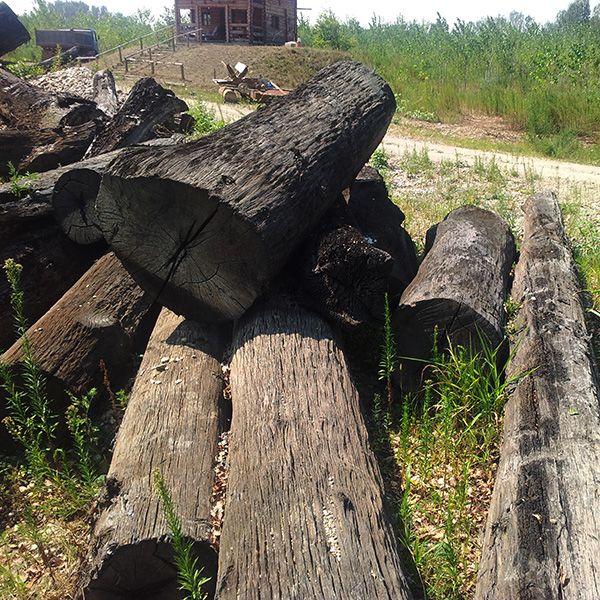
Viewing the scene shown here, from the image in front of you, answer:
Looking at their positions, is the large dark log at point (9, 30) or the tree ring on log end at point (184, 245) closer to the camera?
the tree ring on log end at point (184, 245)

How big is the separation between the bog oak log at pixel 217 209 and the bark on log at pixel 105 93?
481 cm

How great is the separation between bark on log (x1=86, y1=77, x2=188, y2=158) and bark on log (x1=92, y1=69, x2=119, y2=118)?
145cm

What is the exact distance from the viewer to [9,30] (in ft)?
31.7

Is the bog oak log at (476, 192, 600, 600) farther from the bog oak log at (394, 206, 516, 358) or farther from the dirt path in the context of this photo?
the dirt path

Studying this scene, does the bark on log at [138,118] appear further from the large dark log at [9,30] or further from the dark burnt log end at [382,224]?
the large dark log at [9,30]

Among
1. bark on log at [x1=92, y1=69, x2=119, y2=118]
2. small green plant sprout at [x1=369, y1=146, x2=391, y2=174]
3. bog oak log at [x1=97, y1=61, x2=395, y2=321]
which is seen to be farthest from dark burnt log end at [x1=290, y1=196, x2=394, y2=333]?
small green plant sprout at [x1=369, y1=146, x2=391, y2=174]

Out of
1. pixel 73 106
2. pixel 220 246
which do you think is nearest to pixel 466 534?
pixel 220 246

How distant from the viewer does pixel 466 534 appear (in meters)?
2.99

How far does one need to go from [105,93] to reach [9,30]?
2.33m

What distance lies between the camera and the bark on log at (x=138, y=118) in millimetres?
6203

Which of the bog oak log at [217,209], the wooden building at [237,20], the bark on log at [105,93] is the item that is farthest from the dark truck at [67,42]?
the bog oak log at [217,209]

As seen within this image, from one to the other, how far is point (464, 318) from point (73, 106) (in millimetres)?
5092

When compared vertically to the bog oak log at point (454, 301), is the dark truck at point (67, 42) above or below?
above

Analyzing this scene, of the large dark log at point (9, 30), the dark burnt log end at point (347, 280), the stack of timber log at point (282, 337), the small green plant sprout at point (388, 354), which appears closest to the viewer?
the stack of timber log at point (282, 337)
